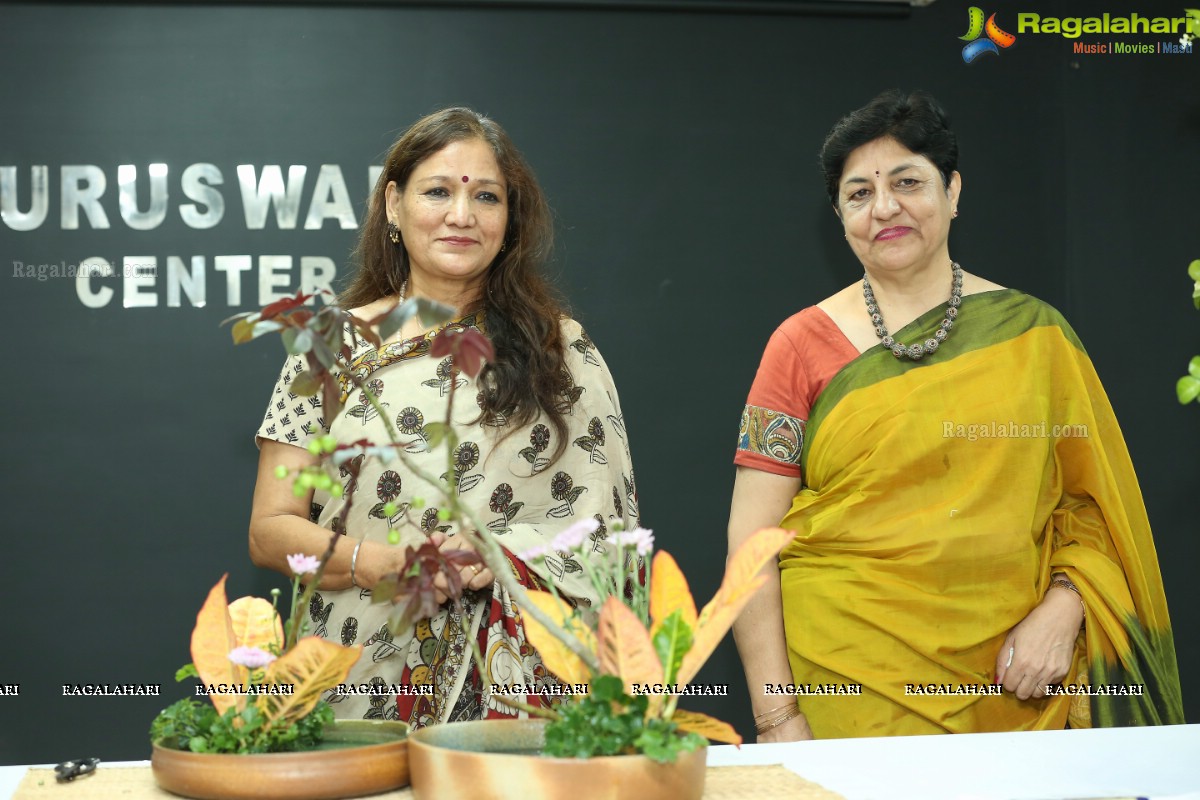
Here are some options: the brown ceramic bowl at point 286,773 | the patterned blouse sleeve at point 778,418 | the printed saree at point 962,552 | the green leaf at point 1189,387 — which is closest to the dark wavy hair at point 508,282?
the patterned blouse sleeve at point 778,418

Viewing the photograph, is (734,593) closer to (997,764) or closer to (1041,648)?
(997,764)

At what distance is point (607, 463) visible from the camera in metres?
2.32

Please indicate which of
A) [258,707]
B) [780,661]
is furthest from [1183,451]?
[258,707]

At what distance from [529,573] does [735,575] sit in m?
1.03

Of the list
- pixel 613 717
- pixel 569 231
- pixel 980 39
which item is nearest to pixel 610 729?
pixel 613 717

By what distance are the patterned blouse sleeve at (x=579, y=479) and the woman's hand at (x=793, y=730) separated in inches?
18.2

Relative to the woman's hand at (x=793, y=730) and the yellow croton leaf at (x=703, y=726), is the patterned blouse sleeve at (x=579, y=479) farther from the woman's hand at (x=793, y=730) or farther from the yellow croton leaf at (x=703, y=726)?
the yellow croton leaf at (x=703, y=726)

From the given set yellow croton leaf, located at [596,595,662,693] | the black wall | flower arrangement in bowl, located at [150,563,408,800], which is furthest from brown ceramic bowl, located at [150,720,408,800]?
the black wall

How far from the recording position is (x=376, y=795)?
119cm

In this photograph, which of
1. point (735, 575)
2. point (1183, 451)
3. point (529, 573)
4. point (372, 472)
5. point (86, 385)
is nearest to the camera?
point (735, 575)

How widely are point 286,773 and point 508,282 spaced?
4.66ft

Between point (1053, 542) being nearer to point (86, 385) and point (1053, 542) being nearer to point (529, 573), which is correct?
point (529, 573)

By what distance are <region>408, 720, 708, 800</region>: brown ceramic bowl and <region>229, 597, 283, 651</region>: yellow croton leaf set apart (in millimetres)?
222

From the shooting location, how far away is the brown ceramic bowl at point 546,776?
1045mm
